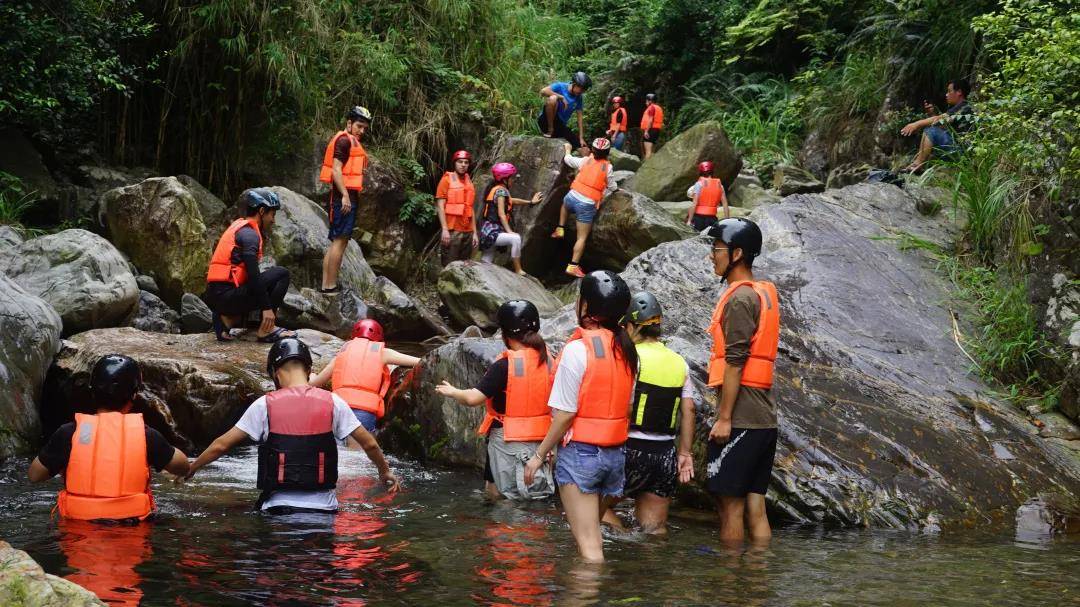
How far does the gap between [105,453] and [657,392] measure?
9.30ft

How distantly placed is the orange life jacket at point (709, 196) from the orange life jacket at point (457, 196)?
131 inches

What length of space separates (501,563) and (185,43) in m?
11.8

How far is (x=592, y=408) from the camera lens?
468 centimetres

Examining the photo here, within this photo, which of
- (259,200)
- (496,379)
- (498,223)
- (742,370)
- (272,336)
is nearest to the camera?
(742,370)

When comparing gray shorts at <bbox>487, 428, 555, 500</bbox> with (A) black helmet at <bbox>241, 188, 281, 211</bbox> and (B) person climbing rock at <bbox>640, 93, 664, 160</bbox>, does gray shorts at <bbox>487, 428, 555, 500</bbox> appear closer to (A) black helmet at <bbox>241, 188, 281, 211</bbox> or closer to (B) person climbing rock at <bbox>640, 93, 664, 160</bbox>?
(A) black helmet at <bbox>241, 188, 281, 211</bbox>

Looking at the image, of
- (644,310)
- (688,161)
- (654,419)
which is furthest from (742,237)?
(688,161)

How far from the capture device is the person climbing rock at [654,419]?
5.52 m

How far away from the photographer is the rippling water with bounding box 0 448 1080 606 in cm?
447

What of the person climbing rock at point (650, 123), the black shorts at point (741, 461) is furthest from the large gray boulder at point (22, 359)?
the person climbing rock at point (650, 123)

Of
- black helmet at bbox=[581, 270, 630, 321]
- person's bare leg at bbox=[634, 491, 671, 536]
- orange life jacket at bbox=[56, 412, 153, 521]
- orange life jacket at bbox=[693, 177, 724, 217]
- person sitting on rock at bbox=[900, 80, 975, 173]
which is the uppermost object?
person sitting on rock at bbox=[900, 80, 975, 173]

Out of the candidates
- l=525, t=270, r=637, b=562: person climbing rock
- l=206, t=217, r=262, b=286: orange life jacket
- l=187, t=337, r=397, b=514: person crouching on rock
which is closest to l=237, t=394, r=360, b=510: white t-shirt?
l=187, t=337, r=397, b=514: person crouching on rock

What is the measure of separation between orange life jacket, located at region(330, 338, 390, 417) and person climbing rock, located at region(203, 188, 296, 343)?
243 cm

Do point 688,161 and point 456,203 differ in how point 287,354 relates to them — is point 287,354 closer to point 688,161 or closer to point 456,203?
point 456,203

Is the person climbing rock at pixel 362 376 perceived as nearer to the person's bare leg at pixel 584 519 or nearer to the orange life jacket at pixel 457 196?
the person's bare leg at pixel 584 519
